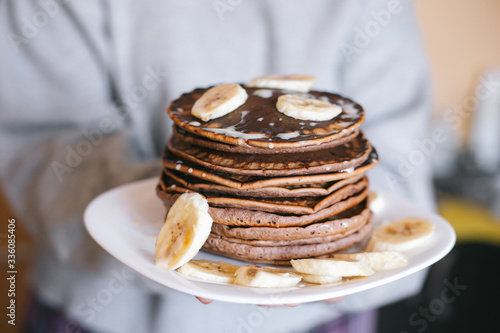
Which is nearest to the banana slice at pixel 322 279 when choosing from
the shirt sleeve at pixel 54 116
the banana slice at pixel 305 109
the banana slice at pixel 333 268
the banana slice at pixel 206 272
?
the banana slice at pixel 333 268

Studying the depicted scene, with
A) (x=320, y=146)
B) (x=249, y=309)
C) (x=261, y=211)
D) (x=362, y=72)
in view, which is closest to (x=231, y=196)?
(x=261, y=211)

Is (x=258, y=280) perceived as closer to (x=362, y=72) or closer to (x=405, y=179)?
(x=405, y=179)

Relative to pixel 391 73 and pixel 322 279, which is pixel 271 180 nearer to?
pixel 322 279

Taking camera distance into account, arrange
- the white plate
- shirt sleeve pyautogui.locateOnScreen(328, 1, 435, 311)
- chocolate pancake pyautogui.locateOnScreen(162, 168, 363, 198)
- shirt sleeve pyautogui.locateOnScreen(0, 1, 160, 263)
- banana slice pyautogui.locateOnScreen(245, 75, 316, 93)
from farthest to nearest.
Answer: shirt sleeve pyautogui.locateOnScreen(328, 1, 435, 311) < shirt sleeve pyautogui.locateOnScreen(0, 1, 160, 263) < banana slice pyautogui.locateOnScreen(245, 75, 316, 93) < chocolate pancake pyautogui.locateOnScreen(162, 168, 363, 198) < the white plate

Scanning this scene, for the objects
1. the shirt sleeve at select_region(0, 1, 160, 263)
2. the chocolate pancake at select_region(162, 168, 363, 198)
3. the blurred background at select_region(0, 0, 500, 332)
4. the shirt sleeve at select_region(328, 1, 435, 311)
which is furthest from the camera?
the blurred background at select_region(0, 0, 500, 332)

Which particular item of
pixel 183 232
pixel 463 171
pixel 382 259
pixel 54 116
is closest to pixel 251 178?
pixel 183 232

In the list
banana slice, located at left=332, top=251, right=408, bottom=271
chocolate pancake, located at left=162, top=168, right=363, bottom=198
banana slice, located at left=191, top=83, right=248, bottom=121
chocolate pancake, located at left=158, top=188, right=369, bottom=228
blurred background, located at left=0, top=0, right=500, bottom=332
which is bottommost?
blurred background, located at left=0, top=0, right=500, bottom=332

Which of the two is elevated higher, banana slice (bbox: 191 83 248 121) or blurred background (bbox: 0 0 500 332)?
banana slice (bbox: 191 83 248 121)

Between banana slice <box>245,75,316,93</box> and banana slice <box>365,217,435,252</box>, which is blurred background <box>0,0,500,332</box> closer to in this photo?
banana slice <box>245,75,316,93</box>

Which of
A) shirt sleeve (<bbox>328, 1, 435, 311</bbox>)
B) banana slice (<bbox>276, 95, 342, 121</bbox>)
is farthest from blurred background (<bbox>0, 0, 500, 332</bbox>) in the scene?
banana slice (<bbox>276, 95, 342, 121</bbox>)
